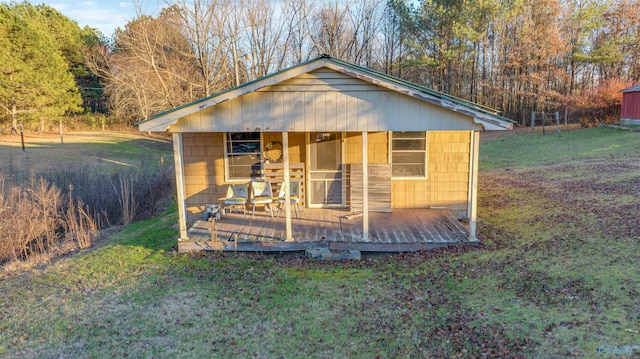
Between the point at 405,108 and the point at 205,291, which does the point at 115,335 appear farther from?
the point at 405,108

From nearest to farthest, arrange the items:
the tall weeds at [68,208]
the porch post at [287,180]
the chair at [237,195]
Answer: the porch post at [287,180] → the tall weeds at [68,208] → the chair at [237,195]

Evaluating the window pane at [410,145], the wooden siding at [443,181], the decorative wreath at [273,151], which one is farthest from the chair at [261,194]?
the window pane at [410,145]

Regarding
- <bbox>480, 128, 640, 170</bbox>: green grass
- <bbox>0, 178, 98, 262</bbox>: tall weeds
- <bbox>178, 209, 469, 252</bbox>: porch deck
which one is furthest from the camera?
<bbox>480, 128, 640, 170</bbox>: green grass

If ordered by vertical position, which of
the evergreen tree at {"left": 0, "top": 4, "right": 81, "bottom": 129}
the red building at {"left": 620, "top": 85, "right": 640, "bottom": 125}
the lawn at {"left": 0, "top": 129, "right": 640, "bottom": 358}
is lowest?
the lawn at {"left": 0, "top": 129, "right": 640, "bottom": 358}

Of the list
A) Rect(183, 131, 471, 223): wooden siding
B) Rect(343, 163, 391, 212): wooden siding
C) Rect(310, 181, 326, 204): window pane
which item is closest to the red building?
Rect(183, 131, 471, 223): wooden siding

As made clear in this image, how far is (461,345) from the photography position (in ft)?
13.3

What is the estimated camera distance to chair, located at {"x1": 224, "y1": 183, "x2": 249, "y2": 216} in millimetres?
8297

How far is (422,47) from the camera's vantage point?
29.1 meters

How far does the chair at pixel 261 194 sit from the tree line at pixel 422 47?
12.5 metres

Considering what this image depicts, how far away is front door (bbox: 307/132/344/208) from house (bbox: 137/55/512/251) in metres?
0.02

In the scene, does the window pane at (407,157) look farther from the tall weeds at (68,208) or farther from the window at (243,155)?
the tall weeds at (68,208)

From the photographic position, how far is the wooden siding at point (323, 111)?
22.0 ft

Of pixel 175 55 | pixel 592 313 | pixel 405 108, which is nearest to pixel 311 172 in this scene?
pixel 405 108

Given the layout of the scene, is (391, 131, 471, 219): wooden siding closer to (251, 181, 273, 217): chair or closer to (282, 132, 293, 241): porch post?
(251, 181, 273, 217): chair
